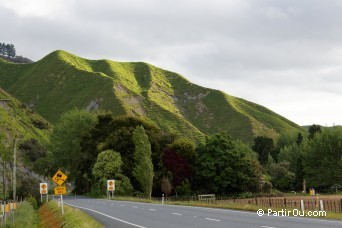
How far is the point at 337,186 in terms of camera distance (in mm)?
93938

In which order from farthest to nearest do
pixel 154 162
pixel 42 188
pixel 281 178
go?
1. pixel 281 178
2. pixel 154 162
3. pixel 42 188

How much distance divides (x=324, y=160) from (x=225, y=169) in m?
31.4

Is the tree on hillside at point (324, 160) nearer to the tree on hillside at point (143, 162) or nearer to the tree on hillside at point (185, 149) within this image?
the tree on hillside at point (185, 149)

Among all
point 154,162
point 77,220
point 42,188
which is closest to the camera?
point 77,220

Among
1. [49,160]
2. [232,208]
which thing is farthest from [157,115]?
[232,208]

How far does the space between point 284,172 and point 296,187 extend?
15.0 feet

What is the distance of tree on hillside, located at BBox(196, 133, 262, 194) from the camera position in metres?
75.9

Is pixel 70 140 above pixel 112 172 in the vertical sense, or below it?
above

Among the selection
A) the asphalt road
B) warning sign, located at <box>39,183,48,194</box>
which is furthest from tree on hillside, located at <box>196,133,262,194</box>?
the asphalt road

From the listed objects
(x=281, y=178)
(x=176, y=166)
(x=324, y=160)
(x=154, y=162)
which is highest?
(x=324, y=160)

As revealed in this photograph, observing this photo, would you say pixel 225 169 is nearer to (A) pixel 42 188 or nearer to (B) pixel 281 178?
(B) pixel 281 178

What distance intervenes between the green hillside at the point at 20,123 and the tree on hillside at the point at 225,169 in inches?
2433

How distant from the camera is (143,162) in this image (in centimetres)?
6856

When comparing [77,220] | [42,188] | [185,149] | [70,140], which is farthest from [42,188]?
[70,140]
